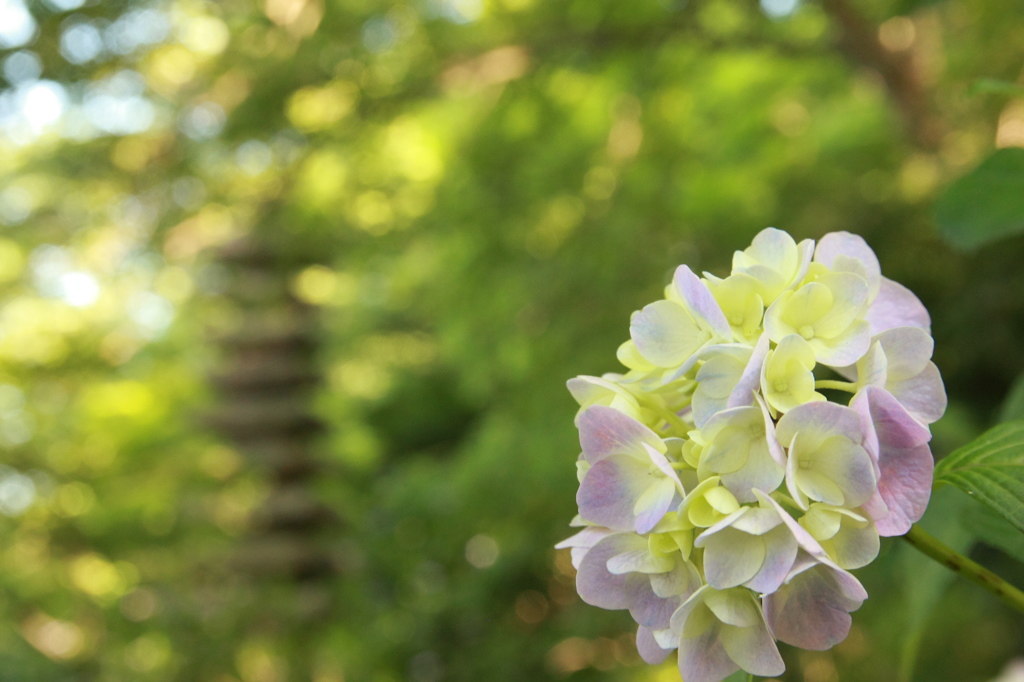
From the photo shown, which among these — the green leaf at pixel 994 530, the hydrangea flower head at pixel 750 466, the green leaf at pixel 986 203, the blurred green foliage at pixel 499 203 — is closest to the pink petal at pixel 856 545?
the hydrangea flower head at pixel 750 466

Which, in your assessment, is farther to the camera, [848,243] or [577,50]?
[577,50]

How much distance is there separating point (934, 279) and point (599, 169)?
924 millimetres

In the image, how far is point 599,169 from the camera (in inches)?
67.1

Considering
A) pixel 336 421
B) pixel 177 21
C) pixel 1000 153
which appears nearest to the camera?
pixel 1000 153

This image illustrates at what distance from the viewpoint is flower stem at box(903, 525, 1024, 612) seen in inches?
10.9

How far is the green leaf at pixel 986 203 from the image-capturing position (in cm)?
44

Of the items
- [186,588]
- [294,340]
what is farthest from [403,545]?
[294,340]

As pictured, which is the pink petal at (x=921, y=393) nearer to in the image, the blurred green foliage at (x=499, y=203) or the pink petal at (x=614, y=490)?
the pink petal at (x=614, y=490)

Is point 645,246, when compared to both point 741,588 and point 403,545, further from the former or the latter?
point 741,588

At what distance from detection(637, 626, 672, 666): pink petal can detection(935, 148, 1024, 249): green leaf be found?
0.33m

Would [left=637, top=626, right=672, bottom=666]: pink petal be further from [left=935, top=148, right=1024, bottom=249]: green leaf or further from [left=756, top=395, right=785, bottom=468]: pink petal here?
[left=935, top=148, right=1024, bottom=249]: green leaf

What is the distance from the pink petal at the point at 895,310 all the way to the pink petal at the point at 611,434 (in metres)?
0.11

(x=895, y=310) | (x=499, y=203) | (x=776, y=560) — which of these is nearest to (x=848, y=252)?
(x=895, y=310)

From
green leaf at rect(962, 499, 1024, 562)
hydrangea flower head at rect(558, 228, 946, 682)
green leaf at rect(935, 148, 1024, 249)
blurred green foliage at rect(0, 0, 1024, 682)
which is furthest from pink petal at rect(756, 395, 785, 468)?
blurred green foliage at rect(0, 0, 1024, 682)
